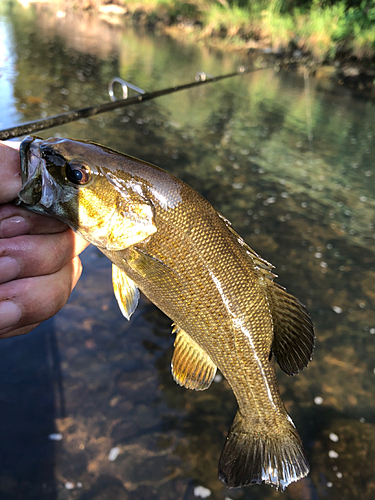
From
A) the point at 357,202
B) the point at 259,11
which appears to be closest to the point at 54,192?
the point at 357,202

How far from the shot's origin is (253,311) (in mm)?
1658

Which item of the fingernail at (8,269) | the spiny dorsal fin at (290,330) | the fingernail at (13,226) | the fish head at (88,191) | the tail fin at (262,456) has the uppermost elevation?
the fish head at (88,191)

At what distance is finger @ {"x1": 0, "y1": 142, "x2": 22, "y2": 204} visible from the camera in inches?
54.9

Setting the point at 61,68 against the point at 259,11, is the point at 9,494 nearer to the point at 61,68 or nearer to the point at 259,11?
the point at 61,68

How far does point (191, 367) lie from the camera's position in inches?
73.0

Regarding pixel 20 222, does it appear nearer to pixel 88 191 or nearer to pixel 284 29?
pixel 88 191

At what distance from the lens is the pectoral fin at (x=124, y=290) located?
1.74 metres

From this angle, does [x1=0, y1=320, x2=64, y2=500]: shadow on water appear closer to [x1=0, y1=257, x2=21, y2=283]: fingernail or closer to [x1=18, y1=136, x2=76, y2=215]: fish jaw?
[x1=0, y1=257, x2=21, y2=283]: fingernail

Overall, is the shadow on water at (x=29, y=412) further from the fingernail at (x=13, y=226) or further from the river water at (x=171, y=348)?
the fingernail at (x=13, y=226)

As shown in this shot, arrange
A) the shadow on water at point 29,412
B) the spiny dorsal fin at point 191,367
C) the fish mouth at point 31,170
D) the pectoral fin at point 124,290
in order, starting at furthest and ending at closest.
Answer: the shadow on water at point 29,412 < the spiny dorsal fin at point 191,367 < the pectoral fin at point 124,290 < the fish mouth at point 31,170

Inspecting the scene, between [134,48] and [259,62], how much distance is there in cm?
648

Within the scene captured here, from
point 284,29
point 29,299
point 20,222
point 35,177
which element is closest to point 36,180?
point 35,177

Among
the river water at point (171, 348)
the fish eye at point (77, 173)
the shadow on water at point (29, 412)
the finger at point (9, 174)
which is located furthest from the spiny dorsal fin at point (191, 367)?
the shadow on water at point (29, 412)

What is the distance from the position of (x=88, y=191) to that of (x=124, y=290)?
526 mm
